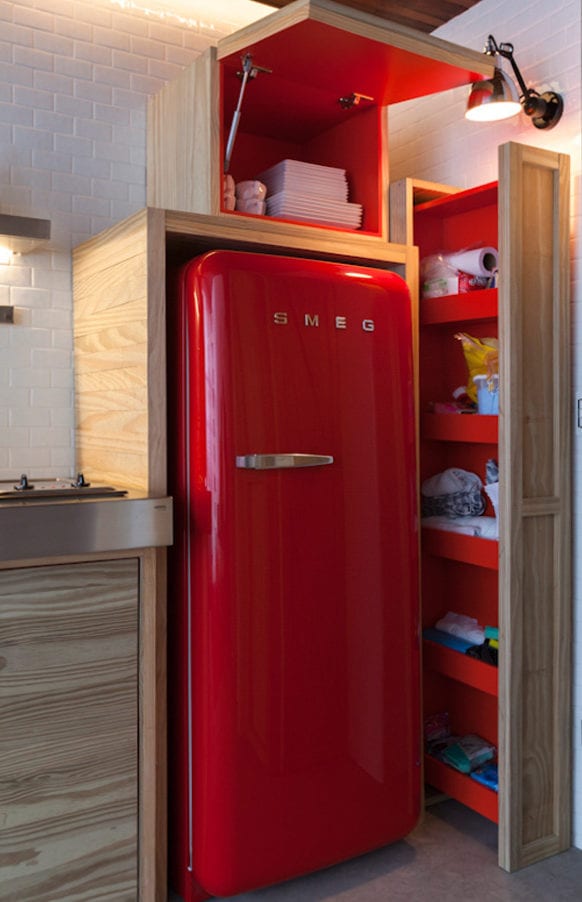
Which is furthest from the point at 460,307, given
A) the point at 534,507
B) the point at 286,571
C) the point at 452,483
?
the point at 286,571

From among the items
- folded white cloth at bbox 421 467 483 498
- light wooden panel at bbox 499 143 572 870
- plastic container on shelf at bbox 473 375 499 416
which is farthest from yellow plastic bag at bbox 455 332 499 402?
folded white cloth at bbox 421 467 483 498

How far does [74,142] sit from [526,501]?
1872 mm

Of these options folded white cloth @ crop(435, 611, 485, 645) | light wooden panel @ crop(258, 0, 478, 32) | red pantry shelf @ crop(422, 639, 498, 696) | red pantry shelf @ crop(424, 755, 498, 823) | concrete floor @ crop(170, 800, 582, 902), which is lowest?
concrete floor @ crop(170, 800, 582, 902)

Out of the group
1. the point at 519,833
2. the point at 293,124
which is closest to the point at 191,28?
the point at 293,124

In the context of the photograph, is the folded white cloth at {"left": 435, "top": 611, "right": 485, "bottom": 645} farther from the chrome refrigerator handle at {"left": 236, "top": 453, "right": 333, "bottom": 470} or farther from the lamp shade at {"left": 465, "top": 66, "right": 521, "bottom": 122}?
the lamp shade at {"left": 465, "top": 66, "right": 521, "bottom": 122}

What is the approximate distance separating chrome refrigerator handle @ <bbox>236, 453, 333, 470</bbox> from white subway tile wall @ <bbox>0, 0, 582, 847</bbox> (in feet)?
2.73

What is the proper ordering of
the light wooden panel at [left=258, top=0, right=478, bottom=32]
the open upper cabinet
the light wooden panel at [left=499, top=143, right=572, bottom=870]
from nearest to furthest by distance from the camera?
the open upper cabinet
the light wooden panel at [left=499, top=143, right=572, bottom=870]
the light wooden panel at [left=258, top=0, right=478, bottom=32]

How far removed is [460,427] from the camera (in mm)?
2717

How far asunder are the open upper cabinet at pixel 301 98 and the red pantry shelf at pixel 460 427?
25.2 inches

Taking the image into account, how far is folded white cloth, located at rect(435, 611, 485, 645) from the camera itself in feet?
9.12

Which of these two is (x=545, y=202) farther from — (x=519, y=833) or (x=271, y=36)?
(x=519, y=833)

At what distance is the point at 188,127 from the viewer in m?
2.54

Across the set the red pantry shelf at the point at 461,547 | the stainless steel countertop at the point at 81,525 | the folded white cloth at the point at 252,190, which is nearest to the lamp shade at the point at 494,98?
the folded white cloth at the point at 252,190

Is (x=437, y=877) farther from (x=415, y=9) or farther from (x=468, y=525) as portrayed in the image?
(x=415, y=9)
